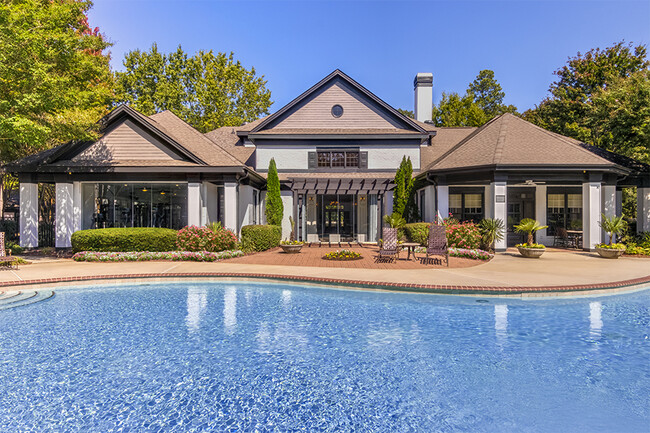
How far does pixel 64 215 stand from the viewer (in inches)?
651

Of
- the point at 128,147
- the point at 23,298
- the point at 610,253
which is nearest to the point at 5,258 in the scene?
the point at 23,298

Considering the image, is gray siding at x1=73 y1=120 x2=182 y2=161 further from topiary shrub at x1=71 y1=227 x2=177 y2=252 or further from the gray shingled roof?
topiary shrub at x1=71 y1=227 x2=177 y2=252

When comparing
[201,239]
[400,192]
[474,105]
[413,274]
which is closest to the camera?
[413,274]

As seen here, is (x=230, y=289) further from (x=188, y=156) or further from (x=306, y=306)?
(x=188, y=156)

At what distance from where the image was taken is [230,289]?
10.0 meters

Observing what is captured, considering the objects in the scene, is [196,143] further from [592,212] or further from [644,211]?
[644,211]

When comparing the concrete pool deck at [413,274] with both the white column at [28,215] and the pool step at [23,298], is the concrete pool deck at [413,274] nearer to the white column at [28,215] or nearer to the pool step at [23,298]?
the pool step at [23,298]

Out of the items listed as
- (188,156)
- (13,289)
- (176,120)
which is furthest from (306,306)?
(176,120)

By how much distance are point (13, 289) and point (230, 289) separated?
5395 mm

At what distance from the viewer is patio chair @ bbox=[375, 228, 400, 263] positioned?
13.9 meters

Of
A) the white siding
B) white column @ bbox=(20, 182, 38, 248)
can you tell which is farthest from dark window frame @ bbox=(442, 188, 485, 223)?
white column @ bbox=(20, 182, 38, 248)

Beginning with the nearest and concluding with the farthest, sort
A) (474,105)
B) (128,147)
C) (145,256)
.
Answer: (145,256) < (128,147) < (474,105)

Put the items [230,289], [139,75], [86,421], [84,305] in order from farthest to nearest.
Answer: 1. [139,75]
2. [230,289]
3. [84,305]
4. [86,421]

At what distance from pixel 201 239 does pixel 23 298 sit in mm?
6702
